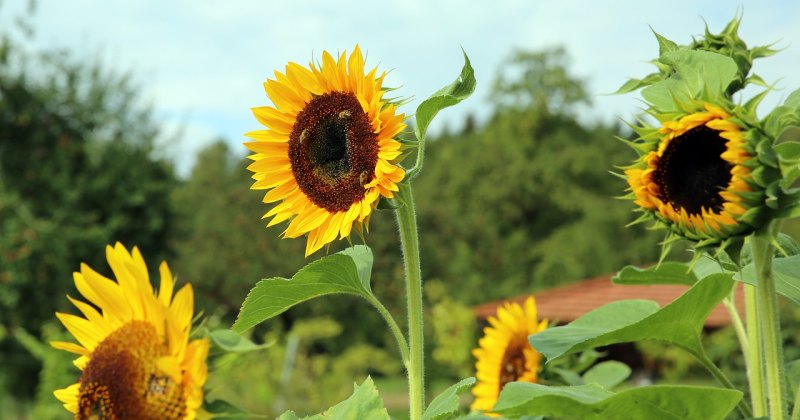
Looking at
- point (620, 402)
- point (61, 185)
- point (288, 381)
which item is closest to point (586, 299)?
point (288, 381)

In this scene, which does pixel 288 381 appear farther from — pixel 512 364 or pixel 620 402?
pixel 620 402

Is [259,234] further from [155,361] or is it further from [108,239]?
[155,361]

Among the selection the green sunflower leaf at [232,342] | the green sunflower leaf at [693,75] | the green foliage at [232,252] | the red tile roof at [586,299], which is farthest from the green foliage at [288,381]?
the green sunflower leaf at [693,75]

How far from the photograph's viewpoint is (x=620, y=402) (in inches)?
30.7

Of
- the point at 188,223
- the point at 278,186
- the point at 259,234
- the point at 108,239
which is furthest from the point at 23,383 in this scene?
the point at 278,186

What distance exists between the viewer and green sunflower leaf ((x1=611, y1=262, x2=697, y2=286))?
1.14 metres

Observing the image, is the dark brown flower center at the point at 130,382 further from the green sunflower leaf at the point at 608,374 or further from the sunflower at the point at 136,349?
the green sunflower leaf at the point at 608,374

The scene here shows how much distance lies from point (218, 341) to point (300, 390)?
8959 millimetres

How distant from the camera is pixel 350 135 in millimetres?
1037

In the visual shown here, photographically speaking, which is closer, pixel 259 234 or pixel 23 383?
pixel 23 383

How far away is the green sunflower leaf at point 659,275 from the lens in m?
1.14

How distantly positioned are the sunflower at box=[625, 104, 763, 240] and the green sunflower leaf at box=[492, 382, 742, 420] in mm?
145

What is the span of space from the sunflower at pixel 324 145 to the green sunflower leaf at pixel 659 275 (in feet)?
1.15

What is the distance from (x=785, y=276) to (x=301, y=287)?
49 centimetres
